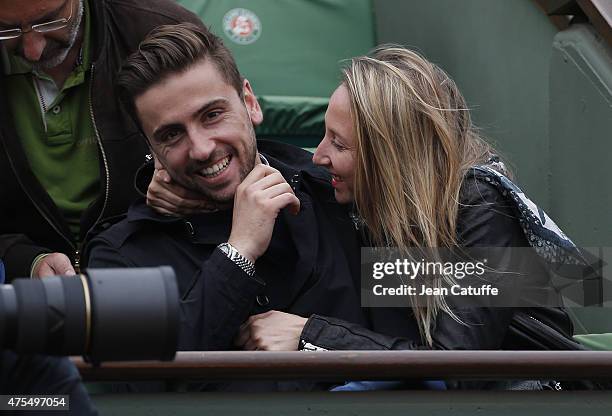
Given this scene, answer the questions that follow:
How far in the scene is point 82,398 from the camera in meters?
1.68

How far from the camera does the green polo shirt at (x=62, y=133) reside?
11.2 feet


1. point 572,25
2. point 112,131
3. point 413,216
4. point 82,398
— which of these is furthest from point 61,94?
point 82,398

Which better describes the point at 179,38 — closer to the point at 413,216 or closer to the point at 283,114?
the point at 413,216

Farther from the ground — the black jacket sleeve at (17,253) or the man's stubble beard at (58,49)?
the man's stubble beard at (58,49)

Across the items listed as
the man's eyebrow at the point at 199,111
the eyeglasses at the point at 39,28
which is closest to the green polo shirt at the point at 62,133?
the eyeglasses at the point at 39,28

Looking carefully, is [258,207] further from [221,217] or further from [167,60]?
[167,60]

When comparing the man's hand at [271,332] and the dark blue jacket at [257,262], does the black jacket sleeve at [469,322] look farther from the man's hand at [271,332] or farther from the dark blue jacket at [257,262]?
the dark blue jacket at [257,262]

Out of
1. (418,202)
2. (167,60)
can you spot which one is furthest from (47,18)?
(418,202)

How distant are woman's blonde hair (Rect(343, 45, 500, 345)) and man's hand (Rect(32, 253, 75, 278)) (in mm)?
755

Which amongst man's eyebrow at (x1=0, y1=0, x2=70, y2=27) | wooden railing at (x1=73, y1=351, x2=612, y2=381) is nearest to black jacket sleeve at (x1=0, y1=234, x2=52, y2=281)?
man's eyebrow at (x1=0, y1=0, x2=70, y2=27)

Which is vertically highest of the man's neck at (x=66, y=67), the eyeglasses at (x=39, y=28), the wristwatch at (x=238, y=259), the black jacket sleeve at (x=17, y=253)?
the eyeglasses at (x=39, y=28)

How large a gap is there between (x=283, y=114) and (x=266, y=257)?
173 cm

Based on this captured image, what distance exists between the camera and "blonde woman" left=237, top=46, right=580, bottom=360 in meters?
2.67

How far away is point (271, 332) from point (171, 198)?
0.43 metres
